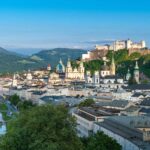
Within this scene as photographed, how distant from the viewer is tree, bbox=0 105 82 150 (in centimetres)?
3183

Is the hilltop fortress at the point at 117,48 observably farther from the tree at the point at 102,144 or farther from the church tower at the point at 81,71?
the tree at the point at 102,144

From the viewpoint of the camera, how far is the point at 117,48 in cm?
15638

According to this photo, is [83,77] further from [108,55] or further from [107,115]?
[107,115]

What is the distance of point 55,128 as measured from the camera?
3328 cm

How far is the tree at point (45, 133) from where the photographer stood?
31.8 meters

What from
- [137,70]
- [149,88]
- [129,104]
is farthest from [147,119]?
[137,70]

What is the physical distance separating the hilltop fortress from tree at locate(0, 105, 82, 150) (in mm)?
118013

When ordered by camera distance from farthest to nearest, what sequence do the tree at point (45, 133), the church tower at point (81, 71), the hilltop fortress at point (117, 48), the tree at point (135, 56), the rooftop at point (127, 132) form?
the hilltop fortress at point (117, 48) → the tree at point (135, 56) → the church tower at point (81, 71) → the rooftop at point (127, 132) → the tree at point (45, 133)

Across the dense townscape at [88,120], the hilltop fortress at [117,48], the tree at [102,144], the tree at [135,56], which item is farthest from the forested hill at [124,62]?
the tree at [102,144]

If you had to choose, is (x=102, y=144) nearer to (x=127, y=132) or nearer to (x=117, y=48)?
(x=127, y=132)

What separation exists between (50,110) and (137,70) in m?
91.4

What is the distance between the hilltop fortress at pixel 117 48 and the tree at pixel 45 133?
118 metres

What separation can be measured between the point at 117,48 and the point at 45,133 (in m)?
125

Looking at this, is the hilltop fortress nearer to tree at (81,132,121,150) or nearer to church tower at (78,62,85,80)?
church tower at (78,62,85,80)
